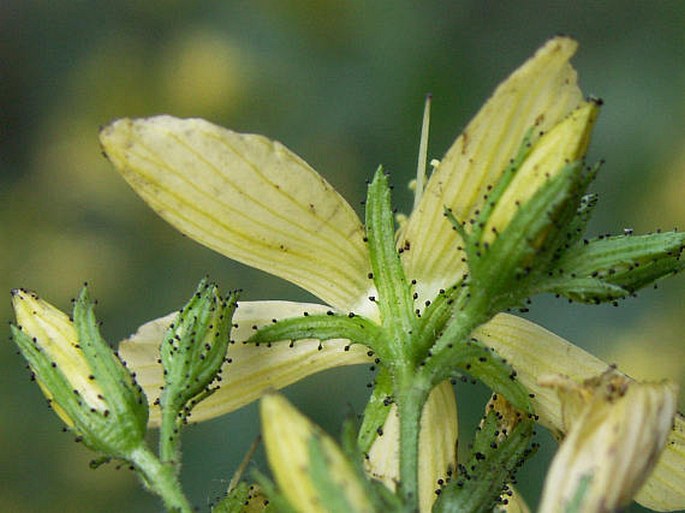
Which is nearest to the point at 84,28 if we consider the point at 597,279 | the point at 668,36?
the point at 668,36

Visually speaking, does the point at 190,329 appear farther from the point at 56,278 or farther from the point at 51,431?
the point at 56,278

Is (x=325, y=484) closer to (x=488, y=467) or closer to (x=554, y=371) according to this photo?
(x=488, y=467)

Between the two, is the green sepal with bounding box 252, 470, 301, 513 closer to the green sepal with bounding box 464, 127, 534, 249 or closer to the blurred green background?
the green sepal with bounding box 464, 127, 534, 249

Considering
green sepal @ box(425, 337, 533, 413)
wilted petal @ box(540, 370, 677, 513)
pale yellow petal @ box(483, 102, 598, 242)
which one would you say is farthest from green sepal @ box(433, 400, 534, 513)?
pale yellow petal @ box(483, 102, 598, 242)

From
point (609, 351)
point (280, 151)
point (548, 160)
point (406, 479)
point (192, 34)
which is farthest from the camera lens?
point (192, 34)

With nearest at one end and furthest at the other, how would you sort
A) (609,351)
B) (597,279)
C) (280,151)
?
(597,279)
(280,151)
(609,351)

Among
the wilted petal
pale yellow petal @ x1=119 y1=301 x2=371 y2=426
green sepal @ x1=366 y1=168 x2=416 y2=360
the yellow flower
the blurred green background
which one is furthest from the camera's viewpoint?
the blurred green background
